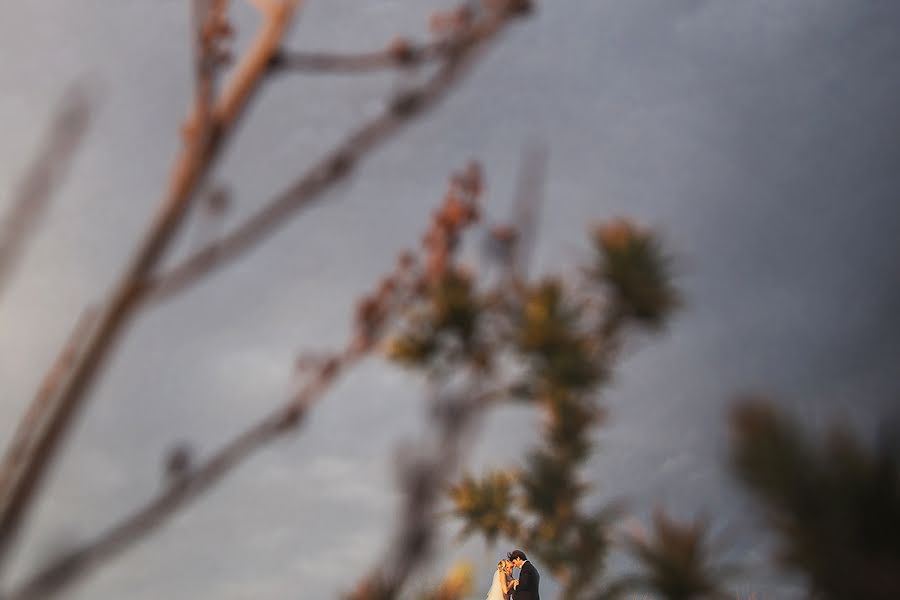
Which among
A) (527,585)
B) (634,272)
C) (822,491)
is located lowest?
(822,491)

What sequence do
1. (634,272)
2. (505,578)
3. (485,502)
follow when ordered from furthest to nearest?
1. (505,578)
2. (485,502)
3. (634,272)

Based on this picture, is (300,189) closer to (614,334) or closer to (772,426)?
(772,426)

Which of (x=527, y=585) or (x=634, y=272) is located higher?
(x=527, y=585)

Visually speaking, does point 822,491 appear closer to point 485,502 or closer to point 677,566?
point 677,566

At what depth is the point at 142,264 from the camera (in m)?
1.30

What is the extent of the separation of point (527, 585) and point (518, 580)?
0.20 meters

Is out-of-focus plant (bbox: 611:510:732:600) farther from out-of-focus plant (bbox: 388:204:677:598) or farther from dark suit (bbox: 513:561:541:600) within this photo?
dark suit (bbox: 513:561:541:600)

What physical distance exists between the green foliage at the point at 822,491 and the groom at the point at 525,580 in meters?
9.21

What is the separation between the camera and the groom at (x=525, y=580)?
1013 cm

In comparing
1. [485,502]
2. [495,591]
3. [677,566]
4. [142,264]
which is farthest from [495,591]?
[142,264]

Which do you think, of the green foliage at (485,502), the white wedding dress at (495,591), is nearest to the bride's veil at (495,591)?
the white wedding dress at (495,591)

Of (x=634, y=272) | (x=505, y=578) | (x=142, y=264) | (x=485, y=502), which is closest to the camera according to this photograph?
(x=142, y=264)

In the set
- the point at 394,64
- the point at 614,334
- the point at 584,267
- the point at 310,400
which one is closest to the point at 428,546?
the point at 310,400

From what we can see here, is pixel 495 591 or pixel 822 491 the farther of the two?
pixel 495 591
